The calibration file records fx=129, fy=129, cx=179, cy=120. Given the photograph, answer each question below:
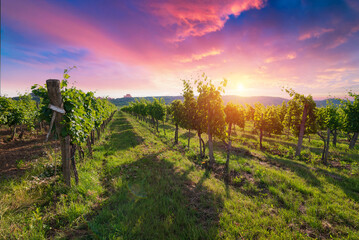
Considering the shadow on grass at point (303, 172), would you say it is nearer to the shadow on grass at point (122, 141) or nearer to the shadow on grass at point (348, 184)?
the shadow on grass at point (348, 184)

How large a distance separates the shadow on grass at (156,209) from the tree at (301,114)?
55.0 feet

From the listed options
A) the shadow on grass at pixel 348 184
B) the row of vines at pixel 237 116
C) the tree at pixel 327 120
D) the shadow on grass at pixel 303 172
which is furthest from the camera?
the tree at pixel 327 120

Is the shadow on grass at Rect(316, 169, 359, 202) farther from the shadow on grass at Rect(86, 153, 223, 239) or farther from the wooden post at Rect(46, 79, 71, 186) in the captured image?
the wooden post at Rect(46, 79, 71, 186)

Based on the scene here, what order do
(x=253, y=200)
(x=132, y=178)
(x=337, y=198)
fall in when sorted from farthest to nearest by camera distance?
(x=132, y=178)
(x=337, y=198)
(x=253, y=200)

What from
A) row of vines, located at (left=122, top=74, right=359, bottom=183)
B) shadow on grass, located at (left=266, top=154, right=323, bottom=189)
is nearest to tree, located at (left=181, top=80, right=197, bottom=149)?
row of vines, located at (left=122, top=74, right=359, bottom=183)

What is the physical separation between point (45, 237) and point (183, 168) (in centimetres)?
767

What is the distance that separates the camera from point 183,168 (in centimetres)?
1021

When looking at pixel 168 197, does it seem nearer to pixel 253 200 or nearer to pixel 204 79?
pixel 253 200

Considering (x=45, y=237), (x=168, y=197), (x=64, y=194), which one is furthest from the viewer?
(x=168, y=197)

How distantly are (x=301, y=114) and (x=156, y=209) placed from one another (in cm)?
2092

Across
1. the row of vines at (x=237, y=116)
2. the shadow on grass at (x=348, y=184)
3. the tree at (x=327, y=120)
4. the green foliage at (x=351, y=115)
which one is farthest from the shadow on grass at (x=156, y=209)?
the green foliage at (x=351, y=115)

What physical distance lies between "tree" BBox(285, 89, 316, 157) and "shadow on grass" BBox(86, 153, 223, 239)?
16.8 metres

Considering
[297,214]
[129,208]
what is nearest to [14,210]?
[129,208]

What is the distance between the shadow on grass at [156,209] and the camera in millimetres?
4258
